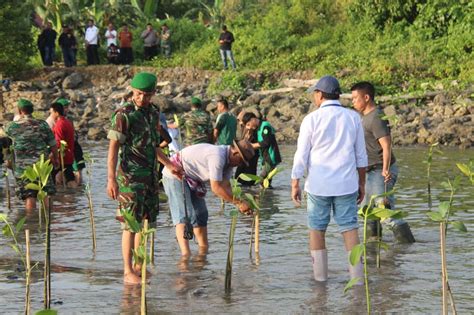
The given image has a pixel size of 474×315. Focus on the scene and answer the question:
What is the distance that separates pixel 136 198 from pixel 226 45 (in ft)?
86.5

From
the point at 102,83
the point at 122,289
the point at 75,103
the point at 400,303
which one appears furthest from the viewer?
the point at 102,83

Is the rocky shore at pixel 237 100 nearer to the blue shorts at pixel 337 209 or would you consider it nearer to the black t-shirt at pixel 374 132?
the black t-shirt at pixel 374 132

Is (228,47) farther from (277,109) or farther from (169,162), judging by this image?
(169,162)

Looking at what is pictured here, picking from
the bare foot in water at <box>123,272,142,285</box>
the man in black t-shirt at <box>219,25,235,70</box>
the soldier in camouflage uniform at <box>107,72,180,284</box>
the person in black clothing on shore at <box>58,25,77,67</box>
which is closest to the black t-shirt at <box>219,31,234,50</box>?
the man in black t-shirt at <box>219,25,235,70</box>

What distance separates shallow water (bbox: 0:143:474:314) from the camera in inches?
356

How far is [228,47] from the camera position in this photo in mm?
35812

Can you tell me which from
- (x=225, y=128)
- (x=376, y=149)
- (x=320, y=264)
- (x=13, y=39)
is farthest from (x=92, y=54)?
(x=320, y=264)

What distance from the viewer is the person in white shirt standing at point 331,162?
9289 millimetres

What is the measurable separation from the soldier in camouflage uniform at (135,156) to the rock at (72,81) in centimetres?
2677

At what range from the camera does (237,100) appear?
32188mm

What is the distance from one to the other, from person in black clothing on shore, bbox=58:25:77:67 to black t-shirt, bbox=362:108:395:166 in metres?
26.6

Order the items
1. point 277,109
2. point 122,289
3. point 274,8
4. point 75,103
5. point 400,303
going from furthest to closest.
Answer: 1. point 274,8
2. point 75,103
3. point 277,109
4. point 122,289
5. point 400,303

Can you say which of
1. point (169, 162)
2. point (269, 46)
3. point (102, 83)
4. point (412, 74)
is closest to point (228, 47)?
point (269, 46)

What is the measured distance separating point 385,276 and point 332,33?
27947 mm
